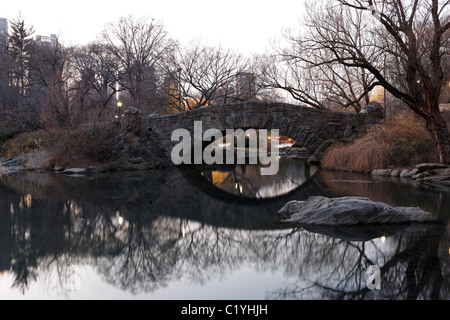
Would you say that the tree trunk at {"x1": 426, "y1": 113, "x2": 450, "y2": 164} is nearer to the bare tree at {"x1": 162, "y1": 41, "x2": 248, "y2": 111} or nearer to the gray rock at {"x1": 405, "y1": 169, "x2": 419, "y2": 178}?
the gray rock at {"x1": 405, "y1": 169, "x2": 419, "y2": 178}

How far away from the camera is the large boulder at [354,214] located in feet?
19.8

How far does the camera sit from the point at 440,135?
1187 cm

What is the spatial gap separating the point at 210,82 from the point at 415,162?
509 inches

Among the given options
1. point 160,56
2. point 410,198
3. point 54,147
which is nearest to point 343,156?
point 410,198

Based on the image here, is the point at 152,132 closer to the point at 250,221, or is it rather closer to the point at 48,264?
the point at 250,221

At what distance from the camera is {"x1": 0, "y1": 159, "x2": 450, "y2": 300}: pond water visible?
3701 millimetres

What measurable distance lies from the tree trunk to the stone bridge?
4.60 meters

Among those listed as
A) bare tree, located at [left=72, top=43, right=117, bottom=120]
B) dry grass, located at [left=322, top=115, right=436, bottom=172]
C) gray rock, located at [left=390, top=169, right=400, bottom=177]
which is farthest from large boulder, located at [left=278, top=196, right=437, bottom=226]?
bare tree, located at [left=72, top=43, right=117, bottom=120]

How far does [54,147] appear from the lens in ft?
54.7

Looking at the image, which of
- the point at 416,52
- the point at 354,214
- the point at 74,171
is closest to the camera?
the point at 354,214

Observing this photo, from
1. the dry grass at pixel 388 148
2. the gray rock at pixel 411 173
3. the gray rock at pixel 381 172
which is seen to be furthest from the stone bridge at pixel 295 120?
the gray rock at pixel 411 173

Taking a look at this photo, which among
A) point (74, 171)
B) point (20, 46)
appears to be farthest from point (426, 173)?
point (20, 46)

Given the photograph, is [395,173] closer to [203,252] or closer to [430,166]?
[430,166]

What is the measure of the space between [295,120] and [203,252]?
39.2ft
